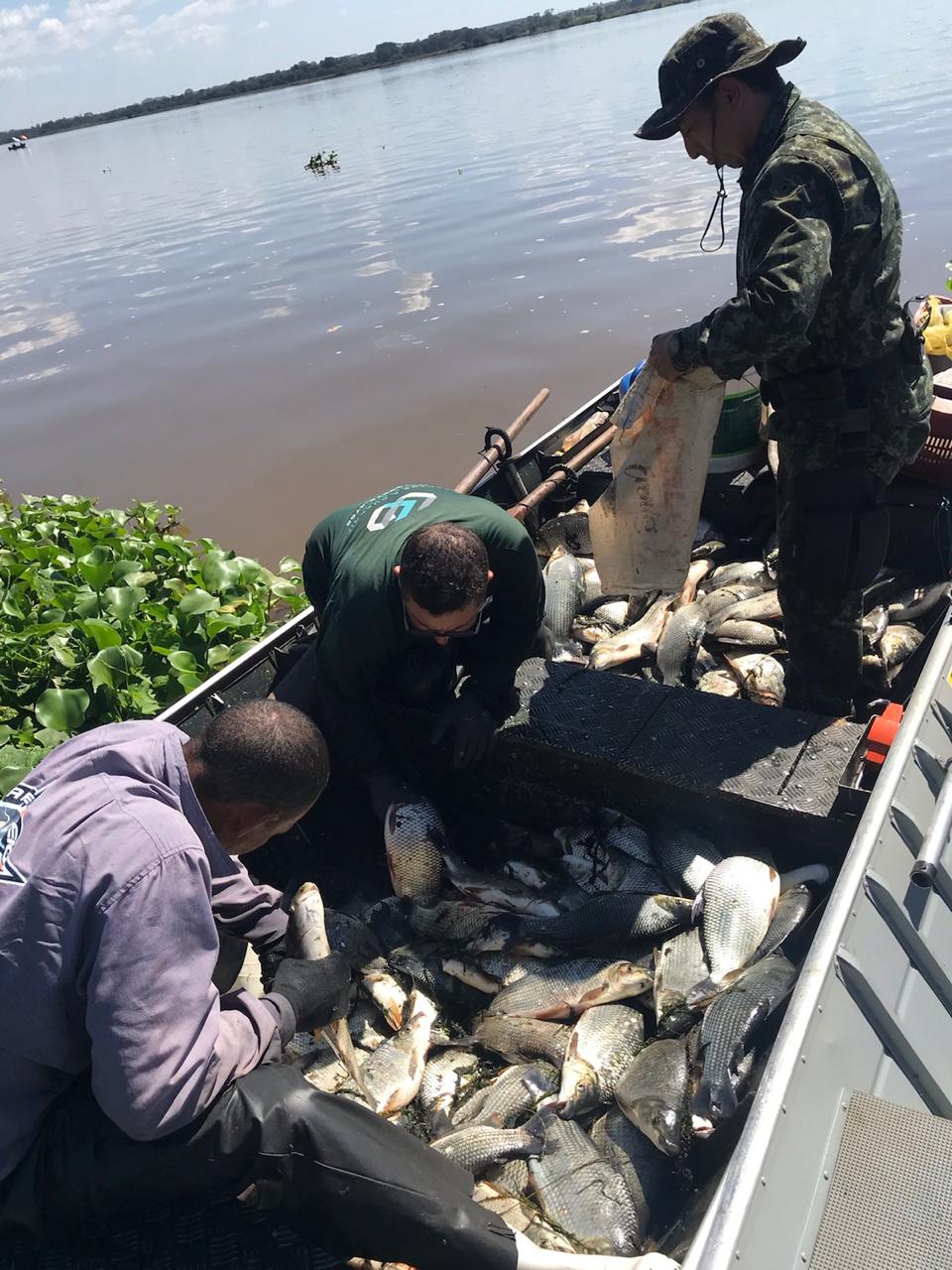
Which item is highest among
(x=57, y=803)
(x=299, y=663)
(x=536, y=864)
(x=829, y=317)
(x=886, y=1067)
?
(x=829, y=317)

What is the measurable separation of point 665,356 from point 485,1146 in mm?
2889

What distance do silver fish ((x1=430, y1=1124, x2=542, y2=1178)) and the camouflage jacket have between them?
2676 millimetres

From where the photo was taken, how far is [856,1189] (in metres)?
2.16

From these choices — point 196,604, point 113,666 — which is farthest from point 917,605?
point 113,666

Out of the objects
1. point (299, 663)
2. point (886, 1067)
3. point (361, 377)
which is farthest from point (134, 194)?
point (886, 1067)

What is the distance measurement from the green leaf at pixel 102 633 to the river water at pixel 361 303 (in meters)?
3.48

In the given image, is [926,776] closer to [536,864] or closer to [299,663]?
[536,864]

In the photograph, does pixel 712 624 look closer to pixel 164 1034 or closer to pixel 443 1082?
pixel 443 1082

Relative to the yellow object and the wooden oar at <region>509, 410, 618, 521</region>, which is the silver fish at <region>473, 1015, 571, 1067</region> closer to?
the wooden oar at <region>509, 410, 618, 521</region>

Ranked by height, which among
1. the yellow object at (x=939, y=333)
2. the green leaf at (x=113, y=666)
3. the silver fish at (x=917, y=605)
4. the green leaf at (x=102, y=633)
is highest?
the yellow object at (x=939, y=333)

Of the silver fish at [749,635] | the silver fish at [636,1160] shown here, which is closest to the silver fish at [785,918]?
the silver fish at [636,1160]

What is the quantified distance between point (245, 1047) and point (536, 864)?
176cm

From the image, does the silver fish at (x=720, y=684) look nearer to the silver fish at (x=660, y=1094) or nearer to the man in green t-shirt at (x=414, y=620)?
the man in green t-shirt at (x=414, y=620)

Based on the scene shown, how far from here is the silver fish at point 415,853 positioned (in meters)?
3.88
